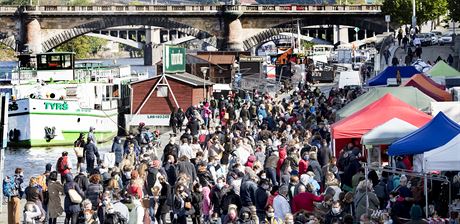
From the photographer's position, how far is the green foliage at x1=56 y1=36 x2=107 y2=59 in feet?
561

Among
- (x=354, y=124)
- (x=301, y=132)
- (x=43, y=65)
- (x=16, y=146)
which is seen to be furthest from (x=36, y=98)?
(x=354, y=124)

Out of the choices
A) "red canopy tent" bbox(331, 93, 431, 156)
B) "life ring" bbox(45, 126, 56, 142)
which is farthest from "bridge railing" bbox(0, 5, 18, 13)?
"red canopy tent" bbox(331, 93, 431, 156)

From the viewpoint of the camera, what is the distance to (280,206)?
75.9 ft

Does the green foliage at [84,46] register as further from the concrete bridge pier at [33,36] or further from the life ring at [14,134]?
the life ring at [14,134]

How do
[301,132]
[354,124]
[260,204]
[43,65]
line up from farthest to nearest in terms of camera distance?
[43,65] < [301,132] < [354,124] < [260,204]

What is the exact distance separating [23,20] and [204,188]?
87236mm

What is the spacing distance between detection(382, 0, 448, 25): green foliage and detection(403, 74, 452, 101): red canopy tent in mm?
64955

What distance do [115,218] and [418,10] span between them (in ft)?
267

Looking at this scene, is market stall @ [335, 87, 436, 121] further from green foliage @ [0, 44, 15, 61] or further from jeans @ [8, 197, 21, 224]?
green foliage @ [0, 44, 15, 61]

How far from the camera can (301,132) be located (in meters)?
37.3

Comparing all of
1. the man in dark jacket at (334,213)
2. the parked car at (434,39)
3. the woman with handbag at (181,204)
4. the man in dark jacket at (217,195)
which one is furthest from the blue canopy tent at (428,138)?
the parked car at (434,39)

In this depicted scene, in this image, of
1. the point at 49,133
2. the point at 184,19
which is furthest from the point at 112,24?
the point at 49,133

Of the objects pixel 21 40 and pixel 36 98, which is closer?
pixel 36 98

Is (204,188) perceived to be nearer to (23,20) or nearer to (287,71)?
(287,71)
